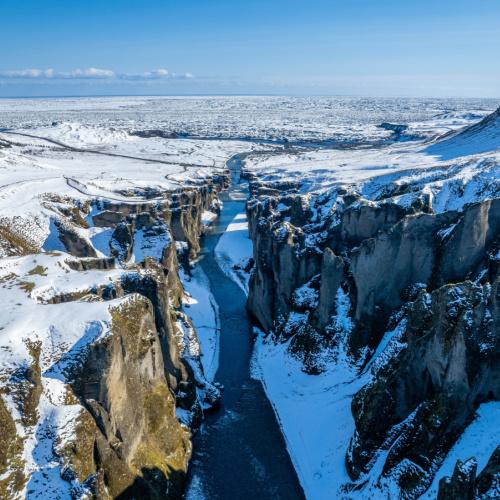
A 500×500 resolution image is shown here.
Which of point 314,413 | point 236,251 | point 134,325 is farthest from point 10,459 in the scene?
point 236,251

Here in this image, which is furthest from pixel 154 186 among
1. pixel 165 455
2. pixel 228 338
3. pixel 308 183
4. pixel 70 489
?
pixel 70 489

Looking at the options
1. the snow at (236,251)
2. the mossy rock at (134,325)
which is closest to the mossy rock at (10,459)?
the mossy rock at (134,325)

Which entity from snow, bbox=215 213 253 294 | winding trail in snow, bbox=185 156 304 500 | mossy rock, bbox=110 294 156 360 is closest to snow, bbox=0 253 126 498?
mossy rock, bbox=110 294 156 360

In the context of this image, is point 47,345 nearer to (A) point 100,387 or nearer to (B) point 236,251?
(A) point 100,387

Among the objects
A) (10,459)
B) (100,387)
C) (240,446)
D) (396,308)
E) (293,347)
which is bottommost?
(240,446)

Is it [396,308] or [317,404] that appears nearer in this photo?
[317,404]

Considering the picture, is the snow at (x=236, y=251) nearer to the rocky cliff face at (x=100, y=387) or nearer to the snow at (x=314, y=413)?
the snow at (x=314, y=413)
